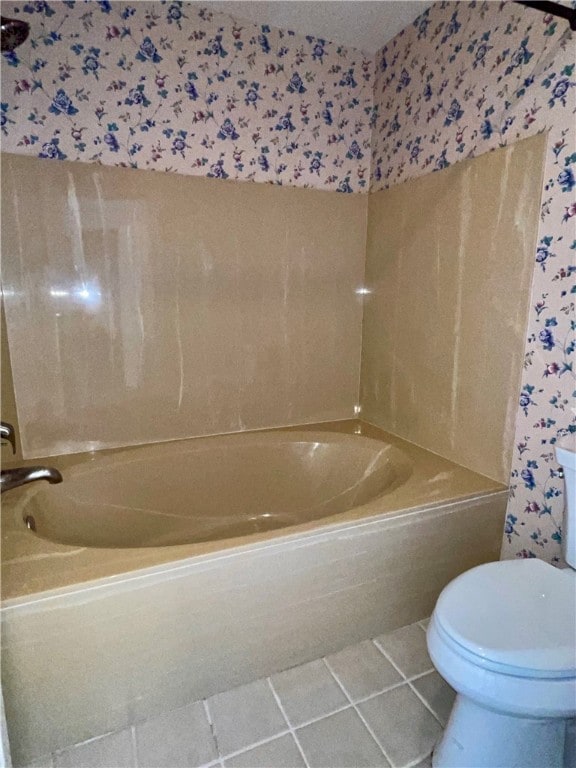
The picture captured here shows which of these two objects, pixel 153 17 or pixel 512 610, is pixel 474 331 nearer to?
pixel 512 610

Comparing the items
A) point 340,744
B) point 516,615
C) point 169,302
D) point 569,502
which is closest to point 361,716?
point 340,744

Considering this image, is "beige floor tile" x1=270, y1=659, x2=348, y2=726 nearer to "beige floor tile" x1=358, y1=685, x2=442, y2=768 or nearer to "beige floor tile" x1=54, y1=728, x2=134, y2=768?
"beige floor tile" x1=358, y1=685, x2=442, y2=768

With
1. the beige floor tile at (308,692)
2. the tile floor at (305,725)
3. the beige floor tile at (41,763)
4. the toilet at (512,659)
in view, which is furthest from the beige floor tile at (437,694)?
the beige floor tile at (41,763)

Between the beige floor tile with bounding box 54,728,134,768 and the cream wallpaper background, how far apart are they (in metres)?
1.38

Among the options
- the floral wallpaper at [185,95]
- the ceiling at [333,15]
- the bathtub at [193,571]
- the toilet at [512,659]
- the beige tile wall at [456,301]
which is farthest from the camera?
the ceiling at [333,15]

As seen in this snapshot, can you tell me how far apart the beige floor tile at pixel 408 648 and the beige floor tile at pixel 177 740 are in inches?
24.7

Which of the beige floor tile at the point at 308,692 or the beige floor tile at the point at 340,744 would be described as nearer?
the beige floor tile at the point at 340,744

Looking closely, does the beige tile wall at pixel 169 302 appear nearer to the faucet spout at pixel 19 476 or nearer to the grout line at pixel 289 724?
the faucet spout at pixel 19 476

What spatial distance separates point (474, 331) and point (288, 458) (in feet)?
3.28

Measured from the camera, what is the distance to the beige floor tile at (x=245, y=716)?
1188mm

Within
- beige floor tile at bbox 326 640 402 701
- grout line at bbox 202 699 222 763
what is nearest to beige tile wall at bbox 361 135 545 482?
beige floor tile at bbox 326 640 402 701

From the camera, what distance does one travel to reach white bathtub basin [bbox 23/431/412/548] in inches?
68.9

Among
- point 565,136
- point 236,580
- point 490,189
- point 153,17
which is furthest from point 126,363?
point 565,136

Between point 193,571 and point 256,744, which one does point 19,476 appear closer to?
point 193,571
